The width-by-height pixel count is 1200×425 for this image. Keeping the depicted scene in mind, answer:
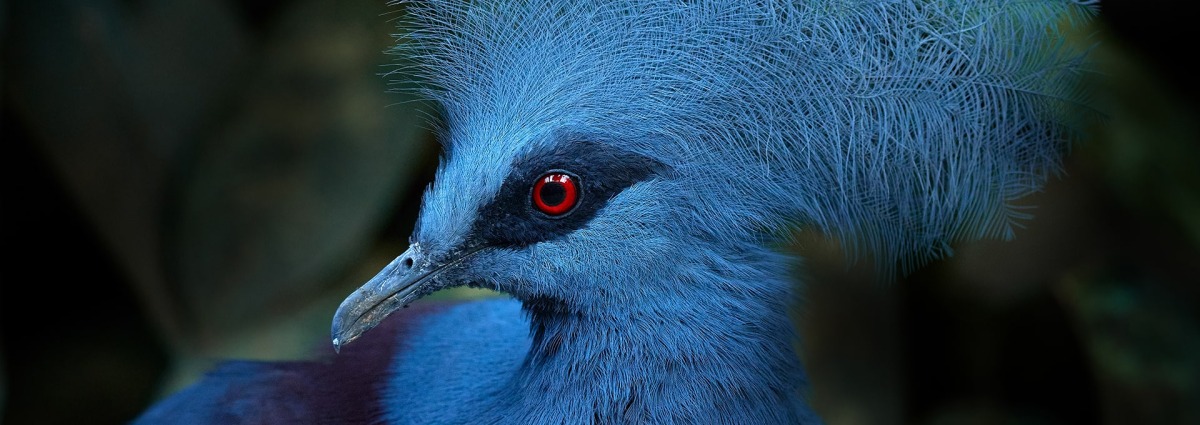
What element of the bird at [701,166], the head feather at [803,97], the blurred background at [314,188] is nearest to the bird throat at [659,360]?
Result: the bird at [701,166]

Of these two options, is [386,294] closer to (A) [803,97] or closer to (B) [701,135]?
(B) [701,135]

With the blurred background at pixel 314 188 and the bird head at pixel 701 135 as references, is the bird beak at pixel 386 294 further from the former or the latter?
the blurred background at pixel 314 188

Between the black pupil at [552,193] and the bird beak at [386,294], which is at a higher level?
the black pupil at [552,193]

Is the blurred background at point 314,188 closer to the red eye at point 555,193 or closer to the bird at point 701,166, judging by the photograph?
the bird at point 701,166

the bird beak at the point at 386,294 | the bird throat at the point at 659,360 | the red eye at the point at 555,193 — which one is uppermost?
the red eye at the point at 555,193

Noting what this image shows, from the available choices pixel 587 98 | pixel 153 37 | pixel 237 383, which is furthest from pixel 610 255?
pixel 153 37

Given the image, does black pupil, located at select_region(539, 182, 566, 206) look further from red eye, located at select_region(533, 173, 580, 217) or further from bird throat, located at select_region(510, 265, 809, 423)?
bird throat, located at select_region(510, 265, 809, 423)

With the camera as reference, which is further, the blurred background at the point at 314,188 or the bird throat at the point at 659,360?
the blurred background at the point at 314,188

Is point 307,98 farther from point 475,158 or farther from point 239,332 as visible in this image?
point 475,158
